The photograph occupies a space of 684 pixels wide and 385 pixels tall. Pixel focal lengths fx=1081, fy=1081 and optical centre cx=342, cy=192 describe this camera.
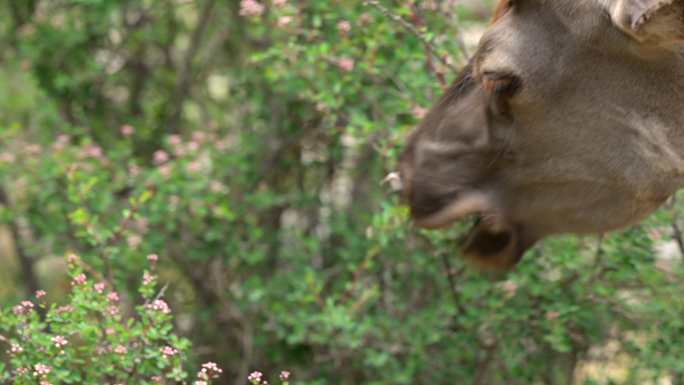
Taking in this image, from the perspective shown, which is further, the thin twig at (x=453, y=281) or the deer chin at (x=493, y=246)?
the thin twig at (x=453, y=281)

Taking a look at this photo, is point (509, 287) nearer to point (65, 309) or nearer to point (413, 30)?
point (413, 30)

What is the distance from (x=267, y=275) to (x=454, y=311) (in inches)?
48.9

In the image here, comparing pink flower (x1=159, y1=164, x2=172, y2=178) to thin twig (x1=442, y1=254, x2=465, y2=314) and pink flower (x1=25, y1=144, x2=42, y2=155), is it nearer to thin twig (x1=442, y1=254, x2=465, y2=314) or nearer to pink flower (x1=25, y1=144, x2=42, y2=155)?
pink flower (x1=25, y1=144, x2=42, y2=155)

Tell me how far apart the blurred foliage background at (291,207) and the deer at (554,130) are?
0.54m

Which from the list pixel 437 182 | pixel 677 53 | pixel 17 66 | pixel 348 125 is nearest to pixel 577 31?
pixel 677 53

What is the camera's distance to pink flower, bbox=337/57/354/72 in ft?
12.6

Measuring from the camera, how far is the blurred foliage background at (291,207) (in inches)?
152

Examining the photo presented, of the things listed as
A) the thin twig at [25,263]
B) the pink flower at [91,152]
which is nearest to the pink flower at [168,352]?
the pink flower at [91,152]

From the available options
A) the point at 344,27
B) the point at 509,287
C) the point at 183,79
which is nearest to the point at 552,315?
the point at 509,287

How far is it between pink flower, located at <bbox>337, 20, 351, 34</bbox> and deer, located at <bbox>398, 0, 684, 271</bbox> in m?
0.64

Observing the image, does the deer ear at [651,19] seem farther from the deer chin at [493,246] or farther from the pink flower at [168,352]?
the pink flower at [168,352]

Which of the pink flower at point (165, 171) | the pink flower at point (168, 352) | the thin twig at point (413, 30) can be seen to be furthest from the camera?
the pink flower at point (165, 171)

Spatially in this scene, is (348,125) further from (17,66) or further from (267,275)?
(17,66)

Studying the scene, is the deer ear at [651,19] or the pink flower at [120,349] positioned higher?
the pink flower at [120,349]
